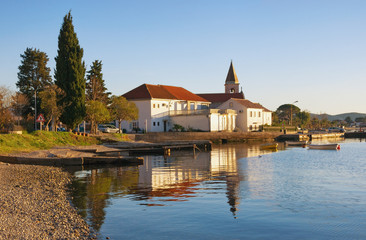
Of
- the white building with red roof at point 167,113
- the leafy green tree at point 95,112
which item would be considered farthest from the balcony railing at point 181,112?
the leafy green tree at point 95,112

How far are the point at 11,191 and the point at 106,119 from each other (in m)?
39.8

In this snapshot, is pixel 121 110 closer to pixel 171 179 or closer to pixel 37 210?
pixel 171 179

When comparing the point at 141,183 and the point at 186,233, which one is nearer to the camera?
the point at 186,233

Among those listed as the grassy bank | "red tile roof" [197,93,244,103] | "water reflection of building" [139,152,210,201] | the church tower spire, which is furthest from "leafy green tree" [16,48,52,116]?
the church tower spire

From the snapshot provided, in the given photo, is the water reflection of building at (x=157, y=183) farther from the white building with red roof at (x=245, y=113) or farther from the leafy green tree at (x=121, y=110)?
the white building with red roof at (x=245, y=113)

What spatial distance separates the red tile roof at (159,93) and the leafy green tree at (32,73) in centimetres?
1713

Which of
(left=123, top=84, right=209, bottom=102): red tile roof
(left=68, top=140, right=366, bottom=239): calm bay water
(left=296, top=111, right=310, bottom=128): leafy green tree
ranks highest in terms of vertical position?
(left=123, top=84, right=209, bottom=102): red tile roof

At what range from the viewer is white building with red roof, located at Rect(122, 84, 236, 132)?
74.2m

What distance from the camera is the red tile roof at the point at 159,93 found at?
2995 inches

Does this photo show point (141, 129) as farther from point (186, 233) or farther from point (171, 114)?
point (186, 233)

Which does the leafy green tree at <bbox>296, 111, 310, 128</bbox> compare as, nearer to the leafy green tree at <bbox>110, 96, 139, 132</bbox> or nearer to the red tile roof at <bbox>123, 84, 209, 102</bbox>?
the red tile roof at <bbox>123, 84, 209, 102</bbox>

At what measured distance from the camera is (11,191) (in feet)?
60.1

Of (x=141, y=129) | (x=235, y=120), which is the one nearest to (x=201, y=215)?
(x=141, y=129)

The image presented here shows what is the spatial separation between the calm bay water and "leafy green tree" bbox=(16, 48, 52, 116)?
40.1 m
